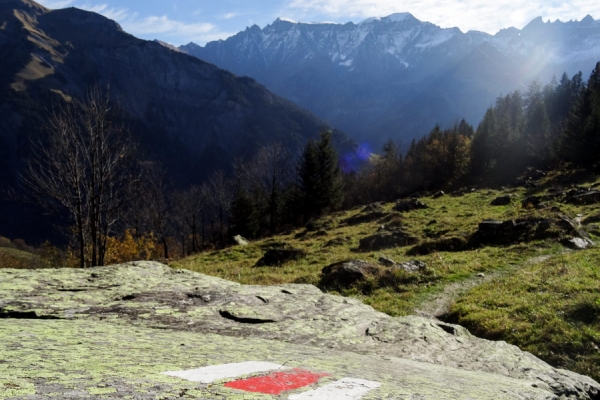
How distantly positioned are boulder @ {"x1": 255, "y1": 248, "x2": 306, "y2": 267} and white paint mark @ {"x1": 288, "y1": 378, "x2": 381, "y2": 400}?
2105 cm

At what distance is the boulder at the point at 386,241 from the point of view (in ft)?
89.5

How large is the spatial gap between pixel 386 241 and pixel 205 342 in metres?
23.8

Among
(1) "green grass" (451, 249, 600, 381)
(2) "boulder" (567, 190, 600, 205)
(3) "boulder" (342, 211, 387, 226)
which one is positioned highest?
(2) "boulder" (567, 190, 600, 205)

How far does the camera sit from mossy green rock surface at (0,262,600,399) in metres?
3.30

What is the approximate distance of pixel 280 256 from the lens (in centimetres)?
2580

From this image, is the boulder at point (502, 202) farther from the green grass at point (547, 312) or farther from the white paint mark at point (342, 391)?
the white paint mark at point (342, 391)

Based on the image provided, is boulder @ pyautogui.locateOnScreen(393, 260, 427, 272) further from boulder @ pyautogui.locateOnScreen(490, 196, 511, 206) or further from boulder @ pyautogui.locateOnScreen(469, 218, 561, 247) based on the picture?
boulder @ pyautogui.locateOnScreen(490, 196, 511, 206)

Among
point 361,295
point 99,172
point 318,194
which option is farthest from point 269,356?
point 318,194

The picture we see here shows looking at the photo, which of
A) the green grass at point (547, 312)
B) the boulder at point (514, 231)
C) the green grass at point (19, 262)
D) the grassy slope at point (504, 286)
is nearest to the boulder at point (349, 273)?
the grassy slope at point (504, 286)

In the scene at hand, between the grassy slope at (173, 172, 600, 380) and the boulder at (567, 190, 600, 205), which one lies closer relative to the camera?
the grassy slope at (173, 172, 600, 380)

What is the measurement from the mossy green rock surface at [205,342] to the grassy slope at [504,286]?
3.99 metres

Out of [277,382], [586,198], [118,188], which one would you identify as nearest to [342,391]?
[277,382]

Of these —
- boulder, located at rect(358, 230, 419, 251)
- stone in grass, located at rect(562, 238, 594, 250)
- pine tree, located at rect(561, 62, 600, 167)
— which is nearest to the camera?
stone in grass, located at rect(562, 238, 594, 250)

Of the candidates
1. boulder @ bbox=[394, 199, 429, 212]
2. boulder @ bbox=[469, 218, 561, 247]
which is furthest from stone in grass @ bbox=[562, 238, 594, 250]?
boulder @ bbox=[394, 199, 429, 212]
